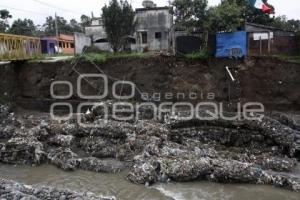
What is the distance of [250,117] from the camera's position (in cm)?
1551

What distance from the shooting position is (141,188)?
1120 cm

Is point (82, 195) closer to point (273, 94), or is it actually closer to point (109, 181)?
point (109, 181)

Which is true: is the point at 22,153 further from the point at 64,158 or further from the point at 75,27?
the point at 75,27

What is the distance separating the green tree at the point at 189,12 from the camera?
30413 mm

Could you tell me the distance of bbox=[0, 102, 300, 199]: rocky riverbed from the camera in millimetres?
11664

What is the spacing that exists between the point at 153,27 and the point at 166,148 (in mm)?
17675

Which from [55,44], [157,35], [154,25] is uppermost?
[154,25]

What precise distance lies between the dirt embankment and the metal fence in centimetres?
95

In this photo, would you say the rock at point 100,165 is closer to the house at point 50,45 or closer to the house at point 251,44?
the house at point 251,44

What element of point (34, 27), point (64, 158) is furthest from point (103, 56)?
point (34, 27)

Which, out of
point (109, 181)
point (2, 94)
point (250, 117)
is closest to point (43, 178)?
point (109, 181)

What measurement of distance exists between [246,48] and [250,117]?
5.60 metres

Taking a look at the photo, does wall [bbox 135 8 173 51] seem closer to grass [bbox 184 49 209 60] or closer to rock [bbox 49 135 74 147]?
grass [bbox 184 49 209 60]

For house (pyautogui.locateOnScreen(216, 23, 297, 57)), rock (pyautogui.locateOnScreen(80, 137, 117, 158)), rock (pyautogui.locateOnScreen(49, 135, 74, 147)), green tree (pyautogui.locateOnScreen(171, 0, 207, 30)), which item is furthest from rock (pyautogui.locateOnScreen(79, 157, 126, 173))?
green tree (pyautogui.locateOnScreen(171, 0, 207, 30))
